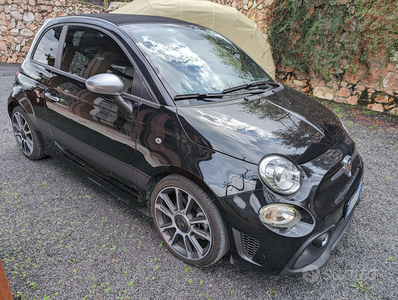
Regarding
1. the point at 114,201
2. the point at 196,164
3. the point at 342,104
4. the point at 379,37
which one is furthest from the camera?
the point at 342,104

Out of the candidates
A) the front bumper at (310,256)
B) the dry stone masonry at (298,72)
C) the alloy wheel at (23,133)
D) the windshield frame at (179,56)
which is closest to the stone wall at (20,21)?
the dry stone masonry at (298,72)

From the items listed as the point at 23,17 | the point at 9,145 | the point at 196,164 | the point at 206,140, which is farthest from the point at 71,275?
the point at 23,17

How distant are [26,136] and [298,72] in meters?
6.02

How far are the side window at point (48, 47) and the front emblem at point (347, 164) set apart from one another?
9.72 feet

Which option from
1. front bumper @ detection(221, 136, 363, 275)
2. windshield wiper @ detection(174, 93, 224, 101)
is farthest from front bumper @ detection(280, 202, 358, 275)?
windshield wiper @ detection(174, 93, 224, 101)

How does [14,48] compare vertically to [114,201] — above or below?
below

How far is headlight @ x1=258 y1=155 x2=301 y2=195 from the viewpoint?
1702mm

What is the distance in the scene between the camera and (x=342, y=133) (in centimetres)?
232

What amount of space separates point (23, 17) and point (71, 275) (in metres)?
11.9

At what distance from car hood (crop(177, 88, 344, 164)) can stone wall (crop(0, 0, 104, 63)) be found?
1160 centimetres

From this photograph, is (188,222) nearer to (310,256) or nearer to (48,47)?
(310,256)

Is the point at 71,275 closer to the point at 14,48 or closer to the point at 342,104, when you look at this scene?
the point at 342,104

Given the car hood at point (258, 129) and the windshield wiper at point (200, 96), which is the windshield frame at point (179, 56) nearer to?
the windshield wiper at point (200, 96)

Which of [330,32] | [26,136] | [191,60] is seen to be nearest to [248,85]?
[191,60]
